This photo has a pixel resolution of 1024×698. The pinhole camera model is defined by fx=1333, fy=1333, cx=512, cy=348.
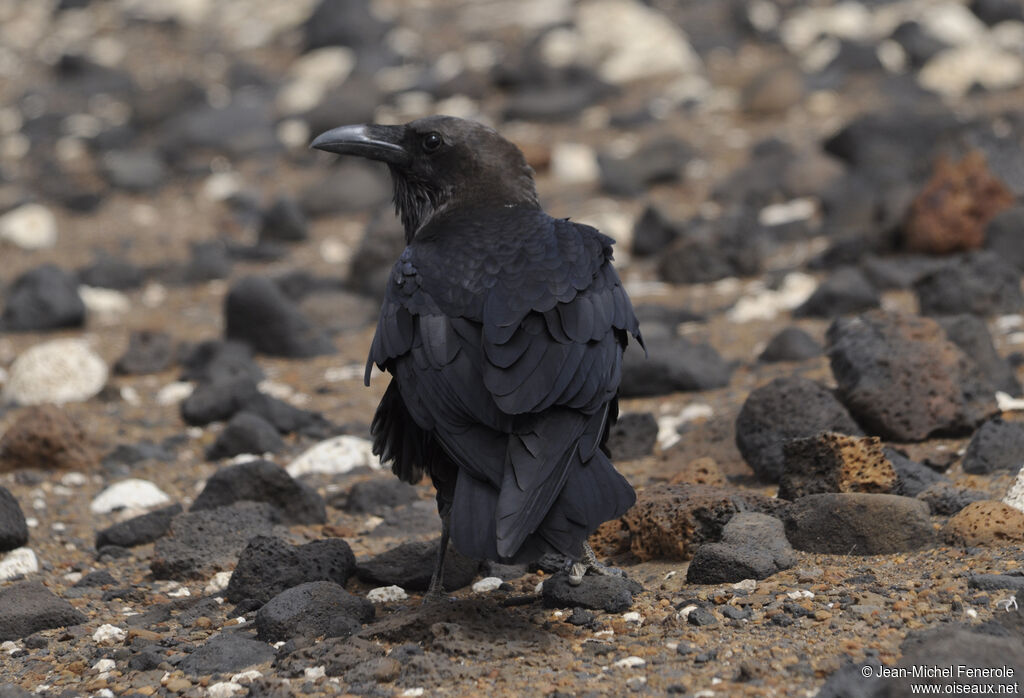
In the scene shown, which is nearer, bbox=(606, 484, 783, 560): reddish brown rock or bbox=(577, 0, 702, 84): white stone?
bbox=(606, 484, 783, 560): reddish brown rock

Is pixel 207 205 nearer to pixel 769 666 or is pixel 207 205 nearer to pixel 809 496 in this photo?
pixel 809 496

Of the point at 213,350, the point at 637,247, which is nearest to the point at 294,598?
the point at 213,350

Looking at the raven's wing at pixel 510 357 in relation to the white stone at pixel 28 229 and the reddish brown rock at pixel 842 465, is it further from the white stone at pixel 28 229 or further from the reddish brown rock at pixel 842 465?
the white stone at pixel 28 229

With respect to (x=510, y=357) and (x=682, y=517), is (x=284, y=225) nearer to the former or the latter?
(x=682, y=517)

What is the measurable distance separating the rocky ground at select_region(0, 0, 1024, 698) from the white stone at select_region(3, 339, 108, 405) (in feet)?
0.06

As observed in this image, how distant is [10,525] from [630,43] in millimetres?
10688

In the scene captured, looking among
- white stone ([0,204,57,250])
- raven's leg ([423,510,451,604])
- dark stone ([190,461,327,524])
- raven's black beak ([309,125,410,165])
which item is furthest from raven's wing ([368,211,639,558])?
white stone ([0,204,57,250])

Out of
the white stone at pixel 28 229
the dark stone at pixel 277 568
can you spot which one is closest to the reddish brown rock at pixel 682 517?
the dark stone at pixel 277 568

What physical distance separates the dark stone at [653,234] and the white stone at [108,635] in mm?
5764

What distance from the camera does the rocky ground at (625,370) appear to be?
3844 millimetres

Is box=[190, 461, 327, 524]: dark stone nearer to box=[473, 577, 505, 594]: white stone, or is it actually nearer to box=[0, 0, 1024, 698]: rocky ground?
box=[0, 0, 1024, 698]: rocky ground

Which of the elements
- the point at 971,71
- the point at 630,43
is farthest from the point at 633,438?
the point at 630,43

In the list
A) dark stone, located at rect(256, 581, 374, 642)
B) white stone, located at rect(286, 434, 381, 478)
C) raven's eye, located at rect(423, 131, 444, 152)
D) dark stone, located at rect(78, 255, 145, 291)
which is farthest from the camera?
dark stone, located at rect(78, 255, 145, 291)

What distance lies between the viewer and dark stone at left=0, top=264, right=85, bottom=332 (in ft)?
28.2
